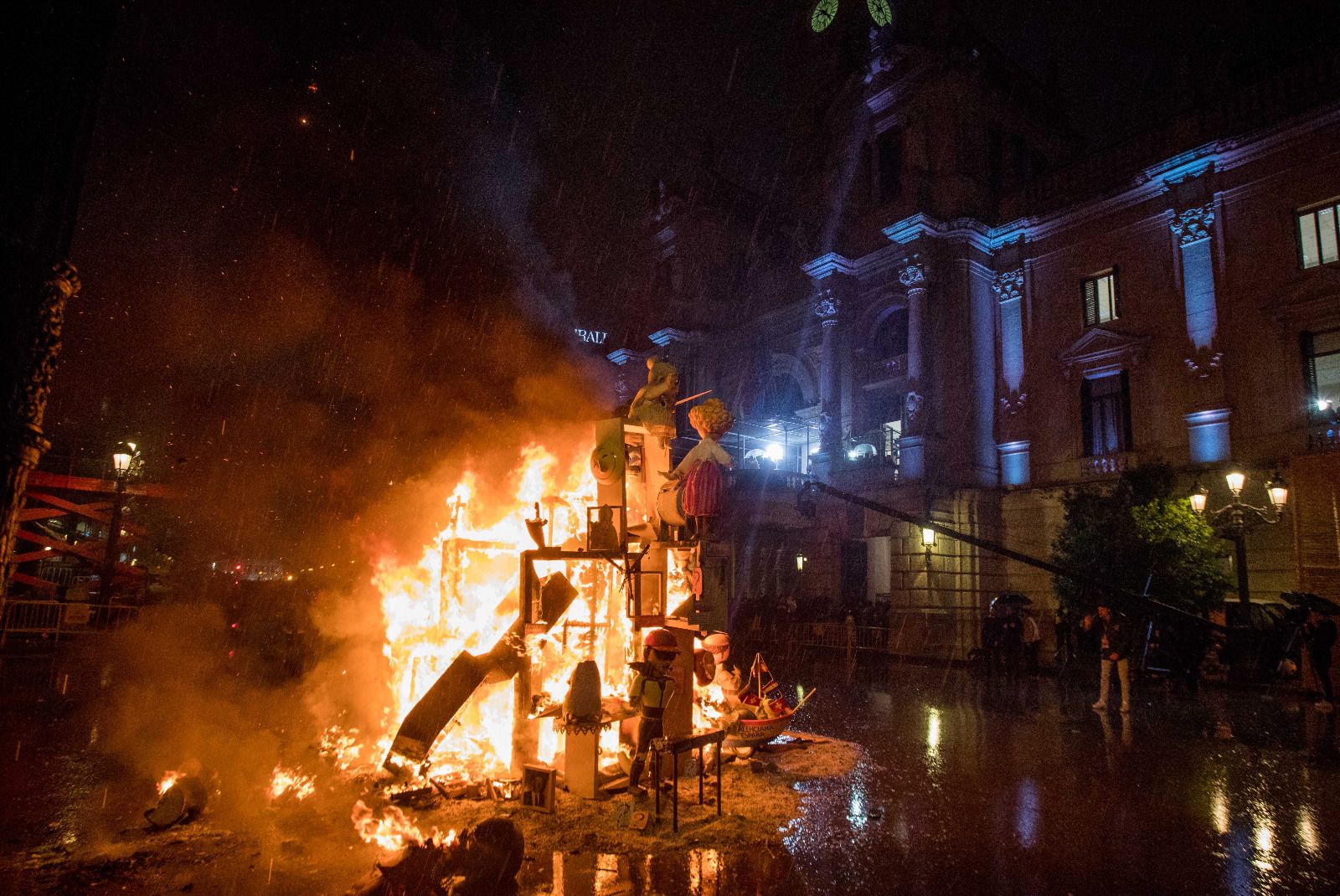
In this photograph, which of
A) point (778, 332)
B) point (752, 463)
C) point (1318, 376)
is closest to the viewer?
point (1318, 376)

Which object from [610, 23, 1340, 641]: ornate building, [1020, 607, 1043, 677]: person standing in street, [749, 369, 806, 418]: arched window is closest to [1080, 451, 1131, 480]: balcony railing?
[610, 23, 1340, 641]: ornate building

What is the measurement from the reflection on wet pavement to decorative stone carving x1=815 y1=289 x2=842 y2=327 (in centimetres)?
1927

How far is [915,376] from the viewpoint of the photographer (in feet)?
82.5

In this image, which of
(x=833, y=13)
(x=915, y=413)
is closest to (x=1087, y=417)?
(x=915, y=413)

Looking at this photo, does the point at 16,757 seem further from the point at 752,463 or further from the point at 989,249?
the point at 989,249

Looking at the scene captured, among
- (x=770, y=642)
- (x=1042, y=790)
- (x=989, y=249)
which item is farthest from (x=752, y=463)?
(x=1042, y=790)

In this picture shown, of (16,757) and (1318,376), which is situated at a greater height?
(1318,376)

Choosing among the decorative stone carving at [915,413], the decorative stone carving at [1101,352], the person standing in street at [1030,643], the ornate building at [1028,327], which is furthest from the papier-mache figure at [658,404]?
the decorative stone carving at [1101,352]

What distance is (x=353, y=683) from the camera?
12.5 m

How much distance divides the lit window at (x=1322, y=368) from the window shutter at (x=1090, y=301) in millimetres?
5715

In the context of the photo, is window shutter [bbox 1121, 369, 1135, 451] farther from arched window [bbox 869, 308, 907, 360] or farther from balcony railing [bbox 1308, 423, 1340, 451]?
arched window [bbox 869, 308, 907, 360]

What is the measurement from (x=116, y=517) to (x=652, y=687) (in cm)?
1274

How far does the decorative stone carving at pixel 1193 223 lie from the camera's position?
69.4 feet

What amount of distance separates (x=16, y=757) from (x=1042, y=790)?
1140 cm
